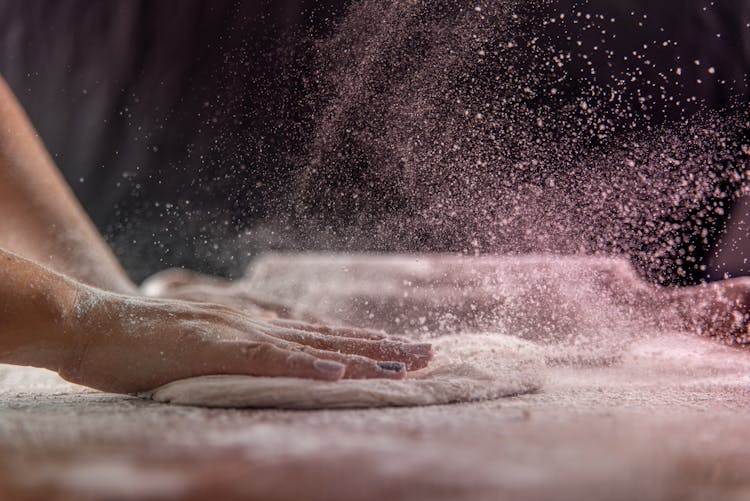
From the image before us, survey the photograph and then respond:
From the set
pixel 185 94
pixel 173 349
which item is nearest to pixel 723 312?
pixel 173 349

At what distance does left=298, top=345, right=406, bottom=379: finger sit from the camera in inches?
25.7

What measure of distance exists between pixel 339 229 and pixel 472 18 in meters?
0.54

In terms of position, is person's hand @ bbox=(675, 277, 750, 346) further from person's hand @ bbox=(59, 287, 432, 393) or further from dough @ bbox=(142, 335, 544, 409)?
person's hand @ bbox=(59, 287, 432, 393)

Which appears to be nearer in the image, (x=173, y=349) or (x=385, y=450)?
(x=385, y=450)

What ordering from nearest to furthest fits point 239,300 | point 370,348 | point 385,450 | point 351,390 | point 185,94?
point 385,450 < point 351,390 < point 370,348 < point 239,300 < point 185,94

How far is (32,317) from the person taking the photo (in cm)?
65

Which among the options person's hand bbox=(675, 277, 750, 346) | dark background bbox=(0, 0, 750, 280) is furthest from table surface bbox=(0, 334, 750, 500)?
dark background bbox=(0, 0, 750, 280)

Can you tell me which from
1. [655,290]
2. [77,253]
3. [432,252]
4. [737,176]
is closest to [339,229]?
[432,252]

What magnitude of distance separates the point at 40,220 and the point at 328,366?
0.82 metres

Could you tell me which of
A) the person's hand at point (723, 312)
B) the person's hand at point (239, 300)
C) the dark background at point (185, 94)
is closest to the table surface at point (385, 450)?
the person's hand at point (239, 300)

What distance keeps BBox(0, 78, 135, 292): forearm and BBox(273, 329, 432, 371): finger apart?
0.50m

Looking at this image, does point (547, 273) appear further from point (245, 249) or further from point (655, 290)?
point (245, 249)

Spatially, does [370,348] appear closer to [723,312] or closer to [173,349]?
[173,349]

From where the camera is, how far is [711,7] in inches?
51.3
